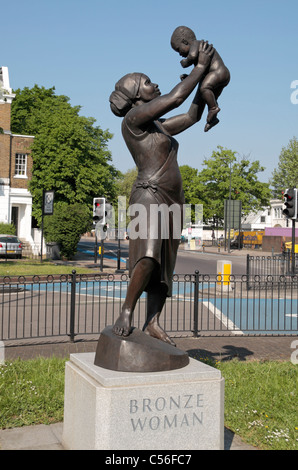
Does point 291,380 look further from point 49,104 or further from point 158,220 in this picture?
point 49,104

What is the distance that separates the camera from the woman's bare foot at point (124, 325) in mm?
4531

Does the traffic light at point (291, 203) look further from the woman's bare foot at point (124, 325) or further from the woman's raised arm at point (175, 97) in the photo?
the woman's bare foot at point (124, 325)

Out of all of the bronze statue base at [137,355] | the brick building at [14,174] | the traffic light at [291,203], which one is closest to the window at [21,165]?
the brick building at [14,174]

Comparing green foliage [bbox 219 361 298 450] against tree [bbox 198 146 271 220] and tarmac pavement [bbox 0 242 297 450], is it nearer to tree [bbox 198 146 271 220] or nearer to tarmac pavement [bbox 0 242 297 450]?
tarmac pavement [bbox 0 242 297 450]

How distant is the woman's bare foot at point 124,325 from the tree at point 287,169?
215 ft

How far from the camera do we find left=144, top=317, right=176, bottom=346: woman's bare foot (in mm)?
5004

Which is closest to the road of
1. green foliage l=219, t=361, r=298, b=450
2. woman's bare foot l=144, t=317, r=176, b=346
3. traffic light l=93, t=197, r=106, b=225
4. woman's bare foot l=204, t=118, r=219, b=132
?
traffic light l=93, t=197, r=106, b=225

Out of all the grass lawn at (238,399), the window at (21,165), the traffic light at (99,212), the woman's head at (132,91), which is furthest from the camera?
the window at (21,165)

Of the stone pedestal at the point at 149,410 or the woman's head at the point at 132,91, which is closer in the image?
the stone pedestal at the point at 149,410

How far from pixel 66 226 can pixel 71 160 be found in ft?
19.1

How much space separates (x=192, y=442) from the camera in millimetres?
4211

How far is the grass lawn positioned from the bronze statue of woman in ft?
4.29
